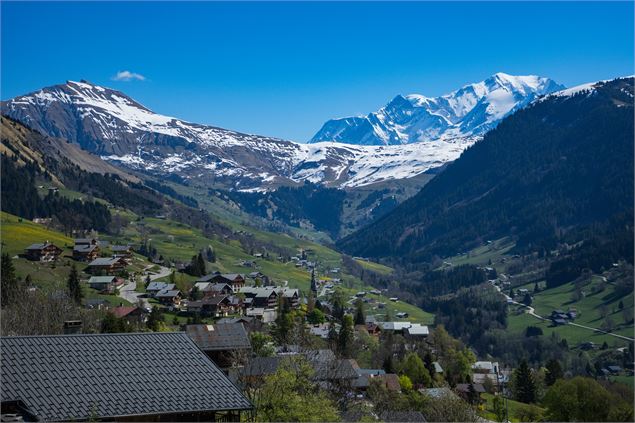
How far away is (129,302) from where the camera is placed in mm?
153375

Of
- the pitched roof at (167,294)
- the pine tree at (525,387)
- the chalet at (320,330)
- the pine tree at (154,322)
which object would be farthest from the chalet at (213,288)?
the pine tree at (525,387)

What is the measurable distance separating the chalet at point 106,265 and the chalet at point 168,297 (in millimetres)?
25292

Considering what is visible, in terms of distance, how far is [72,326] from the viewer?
94.6 meters

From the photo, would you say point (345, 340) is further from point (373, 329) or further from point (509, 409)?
point (373, 329)

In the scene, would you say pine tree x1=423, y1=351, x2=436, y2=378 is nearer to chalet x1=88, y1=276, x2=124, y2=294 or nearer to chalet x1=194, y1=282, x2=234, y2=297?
chalet x1=194, y1=282, x2=234, y2=297

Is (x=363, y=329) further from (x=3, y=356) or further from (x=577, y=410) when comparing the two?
(x=3, y=356)

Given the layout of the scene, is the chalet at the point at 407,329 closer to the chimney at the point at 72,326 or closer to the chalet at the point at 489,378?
the chalet at the point at 489,378

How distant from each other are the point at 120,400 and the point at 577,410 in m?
85.2

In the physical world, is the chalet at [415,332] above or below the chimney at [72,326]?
below

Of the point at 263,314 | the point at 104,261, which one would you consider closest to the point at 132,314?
the point at 263,314

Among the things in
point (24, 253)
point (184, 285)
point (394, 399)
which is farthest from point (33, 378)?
point (24, 253)

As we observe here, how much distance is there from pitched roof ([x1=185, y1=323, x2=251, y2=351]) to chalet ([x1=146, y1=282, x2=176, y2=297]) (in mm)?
72222

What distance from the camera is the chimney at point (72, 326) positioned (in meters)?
92.2

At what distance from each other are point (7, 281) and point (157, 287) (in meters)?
48.1
